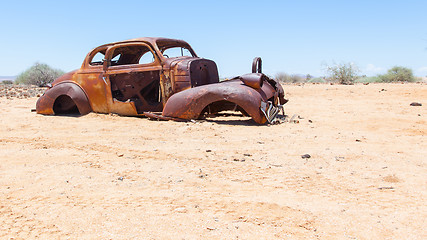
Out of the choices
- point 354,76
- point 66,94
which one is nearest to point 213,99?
point 66,94

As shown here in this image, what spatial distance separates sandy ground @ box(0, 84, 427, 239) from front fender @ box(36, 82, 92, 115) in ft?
5.69

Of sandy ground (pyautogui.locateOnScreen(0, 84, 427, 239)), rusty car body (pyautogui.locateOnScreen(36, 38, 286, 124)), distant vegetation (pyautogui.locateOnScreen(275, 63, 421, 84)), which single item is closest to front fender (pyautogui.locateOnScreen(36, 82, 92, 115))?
rusty car body (pyautogui.locateOnScreen(36, 38, 286, 124))

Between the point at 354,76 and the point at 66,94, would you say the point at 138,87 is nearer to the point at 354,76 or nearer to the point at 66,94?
the point at 66,94

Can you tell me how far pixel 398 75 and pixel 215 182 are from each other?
21.1 m

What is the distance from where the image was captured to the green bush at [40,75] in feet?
70.8

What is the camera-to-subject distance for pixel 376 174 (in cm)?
329

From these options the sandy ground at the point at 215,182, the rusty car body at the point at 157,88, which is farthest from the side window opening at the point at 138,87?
the sandy ground at the point at 215,182

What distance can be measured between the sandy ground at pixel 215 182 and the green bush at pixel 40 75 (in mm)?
17314

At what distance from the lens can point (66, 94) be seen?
7.61m

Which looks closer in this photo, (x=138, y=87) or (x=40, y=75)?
(x=138, y=87)

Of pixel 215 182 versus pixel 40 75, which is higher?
pixel 40 75

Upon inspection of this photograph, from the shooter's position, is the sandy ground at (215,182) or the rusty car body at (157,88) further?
the rusty car body at (157,88)

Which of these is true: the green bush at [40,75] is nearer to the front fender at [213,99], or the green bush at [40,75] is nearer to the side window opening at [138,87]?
the side window opening at [138,87]

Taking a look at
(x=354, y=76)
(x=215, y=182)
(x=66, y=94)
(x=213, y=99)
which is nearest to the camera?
(x=215, y=182)
